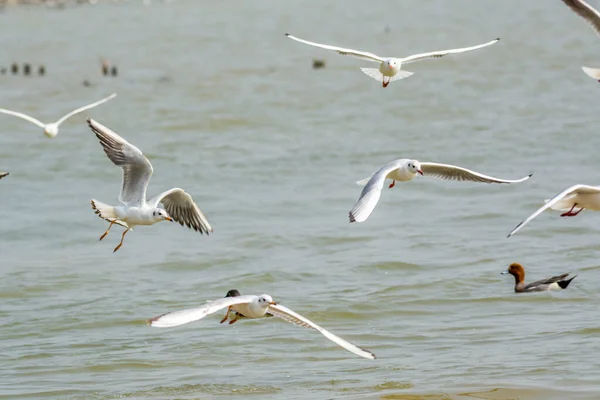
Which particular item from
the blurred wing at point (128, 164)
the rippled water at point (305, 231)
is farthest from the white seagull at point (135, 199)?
the rippled water at point (305, 231)

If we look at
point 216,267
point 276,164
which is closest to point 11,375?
point 216,267

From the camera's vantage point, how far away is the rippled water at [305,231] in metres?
10.8

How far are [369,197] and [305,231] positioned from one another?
284 inches

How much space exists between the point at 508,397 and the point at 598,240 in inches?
236

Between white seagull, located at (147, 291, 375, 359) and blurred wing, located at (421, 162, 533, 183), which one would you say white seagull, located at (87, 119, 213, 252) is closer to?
white seagull, located at (147, 291, 375, 359)

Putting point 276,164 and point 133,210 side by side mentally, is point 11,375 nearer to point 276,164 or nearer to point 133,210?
point 133,210

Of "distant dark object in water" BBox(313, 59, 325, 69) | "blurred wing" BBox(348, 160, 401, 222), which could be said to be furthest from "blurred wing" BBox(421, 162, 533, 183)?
"distant dark object in water" BBox(313, 59, 325, 69)

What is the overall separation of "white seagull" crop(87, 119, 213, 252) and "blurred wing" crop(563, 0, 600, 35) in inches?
150

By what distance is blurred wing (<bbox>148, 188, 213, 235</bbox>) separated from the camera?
34.4 feet

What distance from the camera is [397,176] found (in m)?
9.73

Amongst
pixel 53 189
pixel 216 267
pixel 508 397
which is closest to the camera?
pixel 508 397

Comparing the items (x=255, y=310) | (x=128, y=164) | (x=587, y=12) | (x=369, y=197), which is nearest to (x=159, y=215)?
(x=128, y=164)

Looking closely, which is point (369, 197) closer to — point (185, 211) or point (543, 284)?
point (185, 211)

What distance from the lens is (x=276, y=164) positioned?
1989cm
